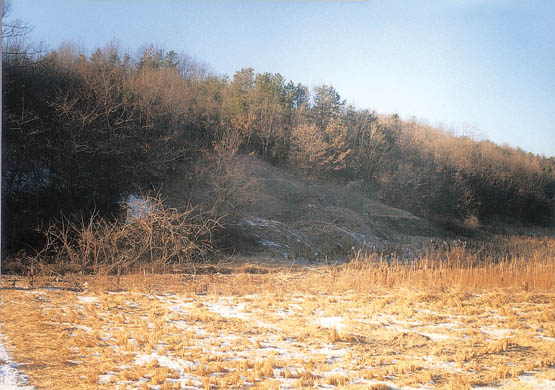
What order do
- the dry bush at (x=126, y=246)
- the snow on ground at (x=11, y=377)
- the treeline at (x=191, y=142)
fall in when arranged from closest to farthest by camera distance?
the snow on ground at (x=11, y=377), the dry bush at (x=126, y=246), the treeline at (x=191, y=142)

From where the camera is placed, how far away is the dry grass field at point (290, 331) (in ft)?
11.9

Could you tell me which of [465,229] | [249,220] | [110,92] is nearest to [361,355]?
[110,92]

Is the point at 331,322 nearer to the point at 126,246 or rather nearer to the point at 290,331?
the point at 290,331

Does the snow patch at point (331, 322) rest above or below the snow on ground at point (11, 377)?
above

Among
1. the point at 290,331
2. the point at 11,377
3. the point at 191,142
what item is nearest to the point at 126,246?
the point at 290,331

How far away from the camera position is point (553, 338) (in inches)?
190

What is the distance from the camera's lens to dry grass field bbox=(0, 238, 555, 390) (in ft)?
11.9

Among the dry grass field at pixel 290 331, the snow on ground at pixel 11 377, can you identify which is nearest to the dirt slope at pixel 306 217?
the dry grass field at pixel 290 331

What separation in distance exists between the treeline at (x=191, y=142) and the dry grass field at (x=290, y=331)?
4.00 metres

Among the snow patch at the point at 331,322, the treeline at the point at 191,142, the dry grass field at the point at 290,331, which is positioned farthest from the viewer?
the treeline at the point at 191,142

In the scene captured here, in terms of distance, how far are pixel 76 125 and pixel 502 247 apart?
1110cm

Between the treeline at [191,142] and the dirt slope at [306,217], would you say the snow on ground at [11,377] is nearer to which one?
the treeline at [191,142]

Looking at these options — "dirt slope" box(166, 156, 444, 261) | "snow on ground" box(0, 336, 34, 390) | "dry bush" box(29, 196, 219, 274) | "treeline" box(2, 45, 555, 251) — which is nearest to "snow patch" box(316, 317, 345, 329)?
"snow on ground" box(0, 336, 34, 390)

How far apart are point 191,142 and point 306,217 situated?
457cm
